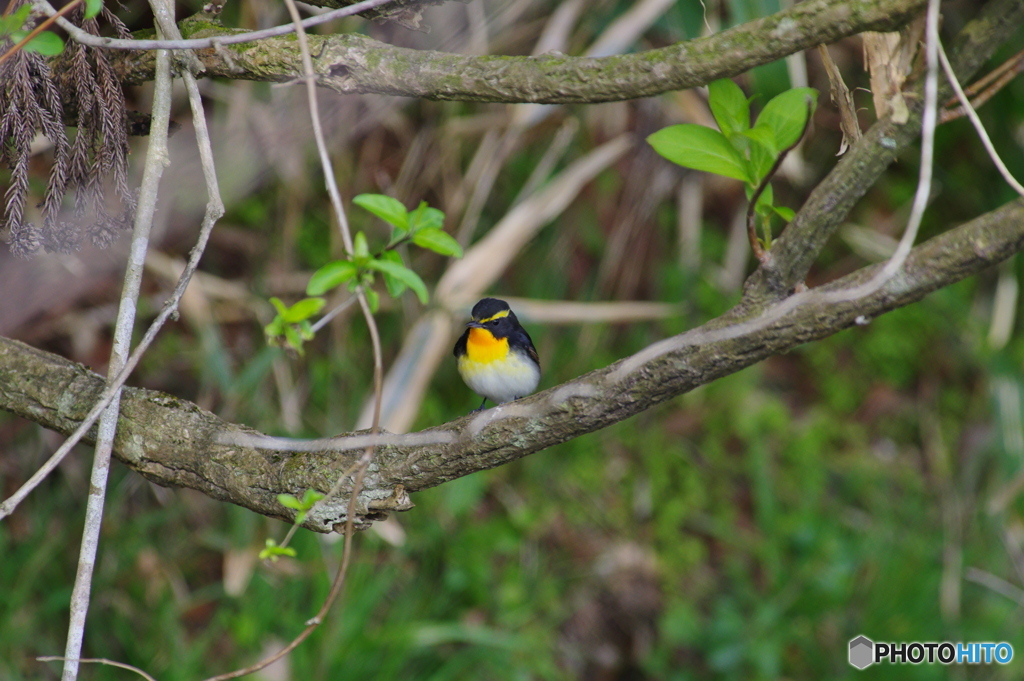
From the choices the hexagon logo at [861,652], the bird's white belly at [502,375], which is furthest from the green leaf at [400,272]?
the hexagon logo at [861,652]

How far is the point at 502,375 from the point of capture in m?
3.68

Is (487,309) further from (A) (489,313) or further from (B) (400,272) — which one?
(B) (400,272)

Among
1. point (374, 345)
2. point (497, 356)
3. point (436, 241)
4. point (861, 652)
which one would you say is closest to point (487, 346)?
point (497, 356)

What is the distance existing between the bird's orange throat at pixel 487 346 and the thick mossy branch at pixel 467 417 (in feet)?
6.09

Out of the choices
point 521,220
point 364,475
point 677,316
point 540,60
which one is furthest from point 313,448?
point 677,316

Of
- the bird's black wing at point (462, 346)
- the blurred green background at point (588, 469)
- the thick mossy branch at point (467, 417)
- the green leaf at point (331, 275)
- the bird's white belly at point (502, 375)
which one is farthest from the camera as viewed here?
the blurred green background at point (588, 469)

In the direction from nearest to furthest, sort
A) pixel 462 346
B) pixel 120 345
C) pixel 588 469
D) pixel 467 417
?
pixel 120 345
pixel 467 417
pixel 462 346
pixel 588 469

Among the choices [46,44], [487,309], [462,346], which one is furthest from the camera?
[462,346]

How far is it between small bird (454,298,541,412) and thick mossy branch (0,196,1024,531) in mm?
1799

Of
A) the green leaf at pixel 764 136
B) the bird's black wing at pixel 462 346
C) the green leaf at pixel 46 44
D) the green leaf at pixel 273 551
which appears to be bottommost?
the green leaf at pixel 273 551

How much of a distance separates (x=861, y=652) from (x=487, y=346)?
293 cm

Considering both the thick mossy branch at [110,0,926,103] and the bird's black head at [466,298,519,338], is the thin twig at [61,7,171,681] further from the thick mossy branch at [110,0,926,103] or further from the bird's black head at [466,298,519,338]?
the bird's black head at [466,298,519,338]

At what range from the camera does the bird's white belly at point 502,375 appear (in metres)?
3.68

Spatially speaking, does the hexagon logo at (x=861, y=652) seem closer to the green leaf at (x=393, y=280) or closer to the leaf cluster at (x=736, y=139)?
the leaf cluster at (x=736, y=139)
